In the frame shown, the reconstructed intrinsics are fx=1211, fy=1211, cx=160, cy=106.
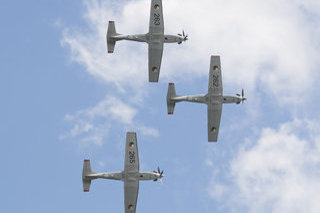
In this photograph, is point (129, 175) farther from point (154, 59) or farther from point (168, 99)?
point (154, 59)

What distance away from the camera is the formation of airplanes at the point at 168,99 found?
6240 inches

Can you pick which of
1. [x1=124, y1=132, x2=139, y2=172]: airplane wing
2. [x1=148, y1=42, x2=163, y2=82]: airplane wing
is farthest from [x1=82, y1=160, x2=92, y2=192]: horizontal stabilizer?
[x1=148, y1=42, x2=163, y2=82]: airplane wing

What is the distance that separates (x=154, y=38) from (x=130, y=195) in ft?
69.0

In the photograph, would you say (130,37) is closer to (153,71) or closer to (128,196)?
(153,71)

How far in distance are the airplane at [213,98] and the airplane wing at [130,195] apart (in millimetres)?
11188

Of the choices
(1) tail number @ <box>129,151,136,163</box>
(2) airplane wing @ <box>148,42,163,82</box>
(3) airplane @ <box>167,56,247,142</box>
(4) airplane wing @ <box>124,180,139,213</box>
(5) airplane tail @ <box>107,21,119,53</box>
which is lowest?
(4) airplane wing @ <box>124,180,139,213</box>

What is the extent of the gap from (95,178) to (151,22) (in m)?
21.9

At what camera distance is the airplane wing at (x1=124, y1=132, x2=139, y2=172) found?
158250 mm

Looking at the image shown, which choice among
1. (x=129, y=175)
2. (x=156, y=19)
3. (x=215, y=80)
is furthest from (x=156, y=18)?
(x=129, y=175)

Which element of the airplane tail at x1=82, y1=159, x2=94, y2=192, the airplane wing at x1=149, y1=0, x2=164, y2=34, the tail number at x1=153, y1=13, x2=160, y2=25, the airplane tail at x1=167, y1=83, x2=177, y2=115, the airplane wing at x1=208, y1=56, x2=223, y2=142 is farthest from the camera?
the airplane tail at x1=167, y1=83, x2=177, y2=115

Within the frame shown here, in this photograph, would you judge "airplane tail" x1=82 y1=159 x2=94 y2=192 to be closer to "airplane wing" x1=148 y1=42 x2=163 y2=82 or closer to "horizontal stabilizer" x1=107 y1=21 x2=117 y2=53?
"airplane wing" x1=148 y1=42 x2=163 y2=82

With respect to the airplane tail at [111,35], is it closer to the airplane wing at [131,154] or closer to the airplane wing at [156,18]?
the airplane wing at [156,18]

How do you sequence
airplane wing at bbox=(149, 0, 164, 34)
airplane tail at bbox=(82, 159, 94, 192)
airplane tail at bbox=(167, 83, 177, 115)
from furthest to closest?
airplane tail at bbox=(167, 83, 177, 115) → airplane wing at bbox=(149, 0, 164, 34) → airplane tail at bbox=(82, 159, 94, 192)

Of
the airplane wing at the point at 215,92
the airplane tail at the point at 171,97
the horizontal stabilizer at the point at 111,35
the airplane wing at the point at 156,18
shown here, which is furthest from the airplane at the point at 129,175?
the airplane wing at the point at 156,18
